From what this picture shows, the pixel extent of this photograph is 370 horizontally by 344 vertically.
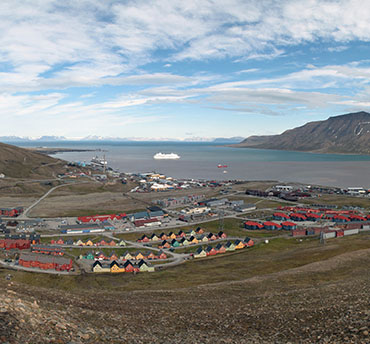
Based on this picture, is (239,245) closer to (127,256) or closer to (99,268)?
(127,256)

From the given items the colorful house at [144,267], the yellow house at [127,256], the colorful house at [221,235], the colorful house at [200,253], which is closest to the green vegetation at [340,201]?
the colorful house at [221,235]

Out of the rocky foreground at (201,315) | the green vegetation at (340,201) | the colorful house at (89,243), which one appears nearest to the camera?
the rocky foreground at (201,315)

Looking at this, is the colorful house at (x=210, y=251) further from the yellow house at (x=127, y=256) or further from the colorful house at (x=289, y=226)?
the colorful house at (x=289, y=226)

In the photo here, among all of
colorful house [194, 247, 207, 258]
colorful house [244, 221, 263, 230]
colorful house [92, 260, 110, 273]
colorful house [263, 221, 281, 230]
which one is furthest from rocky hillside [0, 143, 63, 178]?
colorful house [194, 247, 207, 258]

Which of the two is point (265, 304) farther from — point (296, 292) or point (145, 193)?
point (145, 193)

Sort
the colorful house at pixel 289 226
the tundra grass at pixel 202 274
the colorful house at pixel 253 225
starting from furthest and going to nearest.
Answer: the colorful house at pixel 253 225
the colorful house at pixel 289 226
the tundra grass at pixel 202 274

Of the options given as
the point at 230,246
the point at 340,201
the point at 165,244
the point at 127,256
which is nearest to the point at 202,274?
the point at 127,256
